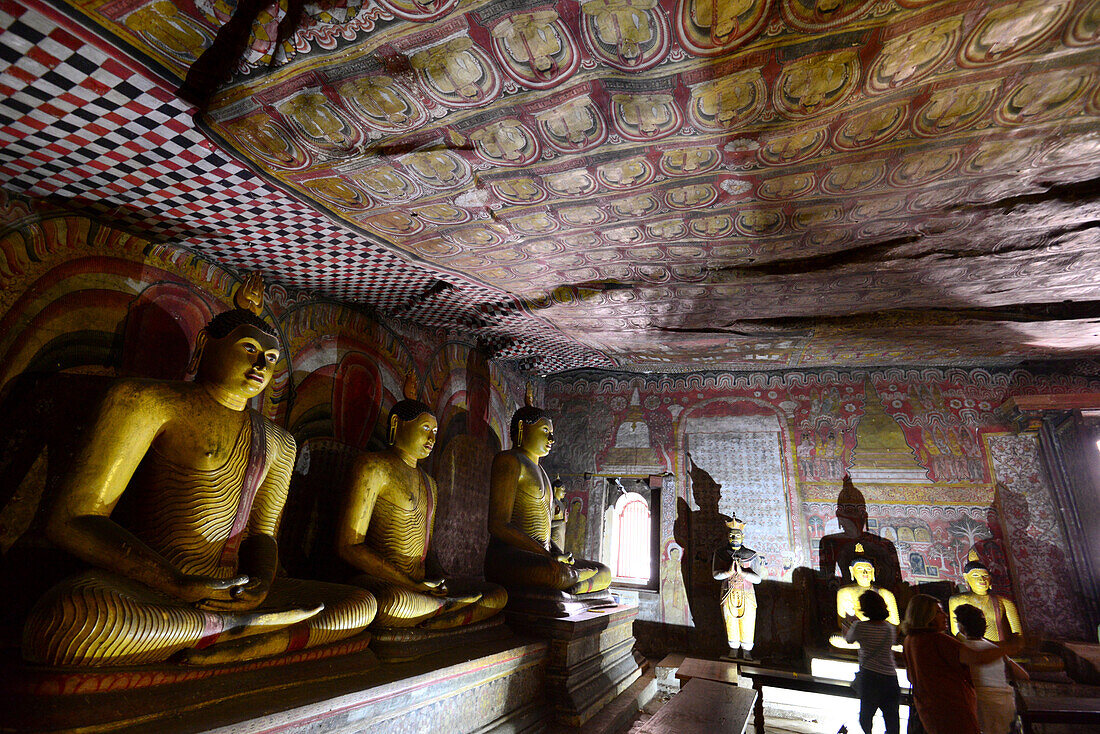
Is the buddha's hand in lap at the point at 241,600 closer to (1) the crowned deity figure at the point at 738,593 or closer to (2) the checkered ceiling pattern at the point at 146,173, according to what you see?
(2) the checkered ceiling pattern at the point at 146,173

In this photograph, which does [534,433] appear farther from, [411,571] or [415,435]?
[411,571]

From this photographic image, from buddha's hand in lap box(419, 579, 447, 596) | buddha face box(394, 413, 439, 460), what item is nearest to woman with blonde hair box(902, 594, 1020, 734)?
buddha's hand in lap box(419, 579, 447, 596)

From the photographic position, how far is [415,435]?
385 centimetres

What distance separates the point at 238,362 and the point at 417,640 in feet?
6.28

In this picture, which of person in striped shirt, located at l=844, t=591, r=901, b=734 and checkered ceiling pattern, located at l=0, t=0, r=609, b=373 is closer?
checkered ceiling pattern, located at l=0, t=0, r=609, b=373

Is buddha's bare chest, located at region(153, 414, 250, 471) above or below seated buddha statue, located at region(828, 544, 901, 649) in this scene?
above

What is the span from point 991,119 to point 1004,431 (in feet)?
16.8

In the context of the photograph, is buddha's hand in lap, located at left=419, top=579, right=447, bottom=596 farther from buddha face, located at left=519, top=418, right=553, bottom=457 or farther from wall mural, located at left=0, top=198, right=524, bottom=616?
buddha face, located at left=519, top=418, right=553, bottom=457

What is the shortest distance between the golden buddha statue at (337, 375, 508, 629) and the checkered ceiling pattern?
126 cm

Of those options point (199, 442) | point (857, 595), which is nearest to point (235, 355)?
Result: point (199, 442)

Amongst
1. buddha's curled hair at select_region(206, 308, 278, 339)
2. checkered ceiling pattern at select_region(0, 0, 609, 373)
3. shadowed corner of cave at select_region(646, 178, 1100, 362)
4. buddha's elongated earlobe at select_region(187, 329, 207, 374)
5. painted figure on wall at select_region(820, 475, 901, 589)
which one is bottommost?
painted figure on wall at select_region(820, 475, 901, 589)

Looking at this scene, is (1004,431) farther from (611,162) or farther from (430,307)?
(430,307)

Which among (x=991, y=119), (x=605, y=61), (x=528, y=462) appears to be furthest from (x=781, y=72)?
(x=528, y=462)

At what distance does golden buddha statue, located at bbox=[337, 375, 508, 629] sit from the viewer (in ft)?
9.99
